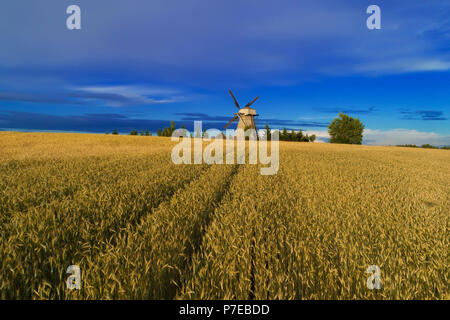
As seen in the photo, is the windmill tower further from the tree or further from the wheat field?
the wheat field

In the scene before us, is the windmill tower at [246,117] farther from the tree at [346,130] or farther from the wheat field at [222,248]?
the wheat field at [222,248]

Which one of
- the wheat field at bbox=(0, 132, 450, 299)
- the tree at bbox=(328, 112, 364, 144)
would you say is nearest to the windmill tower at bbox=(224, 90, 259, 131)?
the tree at bbox=(328, 112, 364, 144)

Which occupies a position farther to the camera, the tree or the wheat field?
the tree

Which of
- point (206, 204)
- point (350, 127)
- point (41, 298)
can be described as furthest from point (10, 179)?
point (350, 127)

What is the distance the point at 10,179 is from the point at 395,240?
890 centimetres

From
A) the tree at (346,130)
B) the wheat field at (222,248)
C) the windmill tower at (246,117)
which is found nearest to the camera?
the wheat field at (222,248)

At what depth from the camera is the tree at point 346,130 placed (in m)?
76.1

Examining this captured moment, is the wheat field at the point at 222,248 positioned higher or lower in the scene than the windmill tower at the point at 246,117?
lower

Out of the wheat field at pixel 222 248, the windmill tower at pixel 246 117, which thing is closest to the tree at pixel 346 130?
the windmill tower at pixel 246 117

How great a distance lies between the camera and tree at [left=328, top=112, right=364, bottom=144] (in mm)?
76125

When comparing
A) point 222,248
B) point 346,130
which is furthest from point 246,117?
point 222,248

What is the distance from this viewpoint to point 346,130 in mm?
77000
